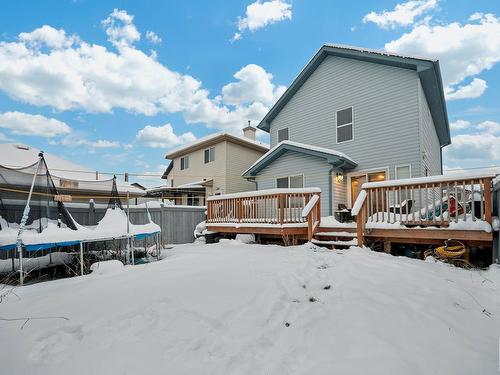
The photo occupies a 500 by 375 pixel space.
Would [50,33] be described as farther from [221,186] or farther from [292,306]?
[292,306]

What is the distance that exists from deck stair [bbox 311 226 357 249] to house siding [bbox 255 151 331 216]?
Result: 2.91 m

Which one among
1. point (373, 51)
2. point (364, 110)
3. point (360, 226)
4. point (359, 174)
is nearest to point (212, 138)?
point (364, 110)

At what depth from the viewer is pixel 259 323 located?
7.85 feet

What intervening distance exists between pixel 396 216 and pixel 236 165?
1081 cm

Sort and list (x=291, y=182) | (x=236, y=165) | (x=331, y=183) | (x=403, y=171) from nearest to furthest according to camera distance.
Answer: (x=403, y=171)
(x=331, y=183)
(x=291, y=182)
(x=236, y=165)

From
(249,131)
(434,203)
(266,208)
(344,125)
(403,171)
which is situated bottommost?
(266,208)

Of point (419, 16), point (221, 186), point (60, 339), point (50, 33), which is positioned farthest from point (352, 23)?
point (60, 339)

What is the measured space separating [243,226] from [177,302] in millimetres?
4991

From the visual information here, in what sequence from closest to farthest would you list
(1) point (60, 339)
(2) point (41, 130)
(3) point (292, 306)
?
(1) point (60, 339) < (3) point (292, 306) < (2) point (41, 130)

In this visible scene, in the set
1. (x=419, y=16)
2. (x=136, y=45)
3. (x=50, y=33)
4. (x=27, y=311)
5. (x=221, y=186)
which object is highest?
(x=136, y=45)

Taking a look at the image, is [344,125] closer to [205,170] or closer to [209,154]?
[209,154]

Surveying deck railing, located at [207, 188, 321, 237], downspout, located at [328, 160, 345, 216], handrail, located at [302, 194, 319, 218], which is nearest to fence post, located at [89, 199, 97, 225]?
deck railing, located at [207, 188, 321, 237]

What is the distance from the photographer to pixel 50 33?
9938 millimetres

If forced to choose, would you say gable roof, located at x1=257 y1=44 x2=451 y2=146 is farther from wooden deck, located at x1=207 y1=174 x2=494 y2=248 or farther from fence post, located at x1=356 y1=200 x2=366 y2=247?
fence post, located at x1=356 y1=200 x2=366 y2=247
